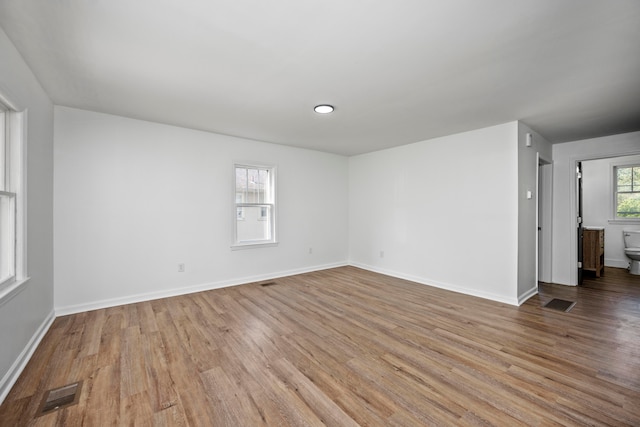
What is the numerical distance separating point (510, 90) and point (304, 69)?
2.04 meters

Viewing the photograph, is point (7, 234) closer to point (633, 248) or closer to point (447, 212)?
point (447, 212)

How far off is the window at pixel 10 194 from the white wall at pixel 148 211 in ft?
3.86

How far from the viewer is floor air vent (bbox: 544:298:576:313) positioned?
11.4ft

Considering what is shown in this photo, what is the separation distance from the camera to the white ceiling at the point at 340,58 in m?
1.66

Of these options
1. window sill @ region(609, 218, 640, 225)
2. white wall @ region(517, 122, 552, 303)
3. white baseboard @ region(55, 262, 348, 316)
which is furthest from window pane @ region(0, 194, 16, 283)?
window sill @ region(609, 218, 640, 225)

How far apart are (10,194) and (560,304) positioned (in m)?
5.93

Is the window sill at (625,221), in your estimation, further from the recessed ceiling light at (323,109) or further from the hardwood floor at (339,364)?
the recessed ceiling light at (323,109)

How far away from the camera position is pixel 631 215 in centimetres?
570

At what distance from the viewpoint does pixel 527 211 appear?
387 centimetres

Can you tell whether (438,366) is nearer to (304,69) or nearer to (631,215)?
(304,69)

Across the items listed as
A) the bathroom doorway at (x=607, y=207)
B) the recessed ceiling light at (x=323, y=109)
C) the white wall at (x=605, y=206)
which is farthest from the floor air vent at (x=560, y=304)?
the recessed ceiling light at (x=323, y=109)

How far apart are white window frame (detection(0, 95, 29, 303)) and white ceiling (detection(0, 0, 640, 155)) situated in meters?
0.53

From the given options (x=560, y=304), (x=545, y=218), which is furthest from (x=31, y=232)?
(x=545, y=218)

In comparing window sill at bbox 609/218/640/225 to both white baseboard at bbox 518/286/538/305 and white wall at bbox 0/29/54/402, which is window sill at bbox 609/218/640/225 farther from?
white wall at bbox 0/29/54/402
